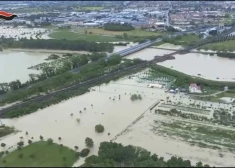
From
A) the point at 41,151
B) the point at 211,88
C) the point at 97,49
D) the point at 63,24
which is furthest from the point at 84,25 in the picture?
the point at 41,151

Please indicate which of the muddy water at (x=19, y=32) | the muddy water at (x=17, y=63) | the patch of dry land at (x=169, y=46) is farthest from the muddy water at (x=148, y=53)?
the muddy water at (x=19, y=32)

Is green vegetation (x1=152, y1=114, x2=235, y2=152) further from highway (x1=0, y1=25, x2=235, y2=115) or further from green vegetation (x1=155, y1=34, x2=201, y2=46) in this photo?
green vegetation (x1=155, y1=34, x2=201, y2=46)

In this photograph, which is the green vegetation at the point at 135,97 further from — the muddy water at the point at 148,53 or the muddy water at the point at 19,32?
the muddy water at the point at 19,32

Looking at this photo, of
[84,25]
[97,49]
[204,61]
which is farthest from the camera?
[84,25]

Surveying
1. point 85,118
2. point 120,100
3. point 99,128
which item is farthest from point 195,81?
point 99,128

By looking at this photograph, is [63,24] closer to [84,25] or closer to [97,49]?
[84,25]
